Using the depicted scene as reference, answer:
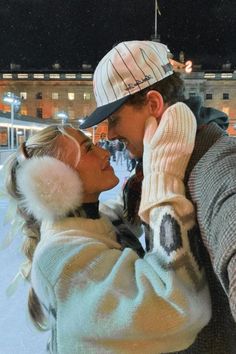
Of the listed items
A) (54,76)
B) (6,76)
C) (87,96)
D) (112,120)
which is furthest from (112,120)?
(6,76)

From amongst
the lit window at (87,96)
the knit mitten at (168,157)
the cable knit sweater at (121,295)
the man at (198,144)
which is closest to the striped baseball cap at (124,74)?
the man at (198,144)

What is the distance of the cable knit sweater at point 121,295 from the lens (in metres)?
0.64

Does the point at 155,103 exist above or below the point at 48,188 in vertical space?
above

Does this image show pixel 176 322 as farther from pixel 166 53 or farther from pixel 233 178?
pixel 166 53

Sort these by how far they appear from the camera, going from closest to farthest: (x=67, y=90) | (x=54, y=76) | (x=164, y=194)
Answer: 1. (x=164, y=194)
2. (x=67, y=90)
3. (x=54, y=76)

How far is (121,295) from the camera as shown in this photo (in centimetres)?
69

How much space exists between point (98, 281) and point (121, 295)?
0.17 feet

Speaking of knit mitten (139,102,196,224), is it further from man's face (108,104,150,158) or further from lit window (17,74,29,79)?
lit window (17,74,29,79)

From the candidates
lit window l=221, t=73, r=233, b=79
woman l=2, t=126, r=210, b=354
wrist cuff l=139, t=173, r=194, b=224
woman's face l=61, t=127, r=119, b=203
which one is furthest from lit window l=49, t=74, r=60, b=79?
wrist cuff l=139, t=173, r=194, b=224

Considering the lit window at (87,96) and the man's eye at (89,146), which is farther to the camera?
the lit window at (87,96)

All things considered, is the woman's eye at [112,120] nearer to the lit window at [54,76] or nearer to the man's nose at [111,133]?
the man's nose at [111,133]

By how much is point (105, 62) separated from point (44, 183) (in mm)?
287

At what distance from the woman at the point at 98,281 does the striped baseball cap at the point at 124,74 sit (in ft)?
0.61

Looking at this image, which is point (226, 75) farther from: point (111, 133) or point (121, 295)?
point (121, 295)
